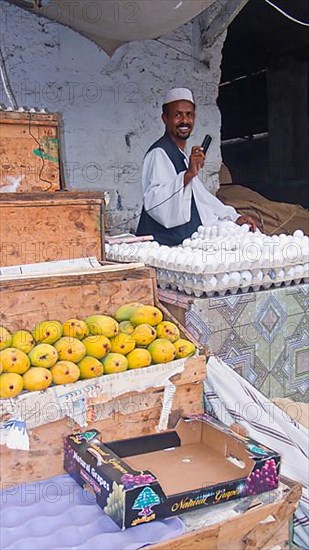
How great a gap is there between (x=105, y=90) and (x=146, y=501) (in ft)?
12.6

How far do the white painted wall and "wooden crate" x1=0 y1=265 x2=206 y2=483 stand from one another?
2.65 m

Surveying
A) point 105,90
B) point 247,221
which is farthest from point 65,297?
point 105,90

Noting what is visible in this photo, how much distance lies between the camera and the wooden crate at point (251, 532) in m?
1.25

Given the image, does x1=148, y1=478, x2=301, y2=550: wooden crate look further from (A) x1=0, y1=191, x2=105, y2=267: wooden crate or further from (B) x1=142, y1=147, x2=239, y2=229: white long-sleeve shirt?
(B) x1=142, y1=147, x2=239, y2=229: white long-sleeve shirt

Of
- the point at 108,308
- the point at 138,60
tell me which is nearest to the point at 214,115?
the point at 138,60

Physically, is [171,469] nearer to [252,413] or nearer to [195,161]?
[252,413]

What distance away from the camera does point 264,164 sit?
9688mm

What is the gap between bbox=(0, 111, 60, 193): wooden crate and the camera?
6.26 feet

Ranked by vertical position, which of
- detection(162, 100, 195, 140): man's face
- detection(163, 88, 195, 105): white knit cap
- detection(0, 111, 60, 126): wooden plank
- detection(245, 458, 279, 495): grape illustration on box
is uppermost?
detection(163, 88, 195, 105): white knit cap

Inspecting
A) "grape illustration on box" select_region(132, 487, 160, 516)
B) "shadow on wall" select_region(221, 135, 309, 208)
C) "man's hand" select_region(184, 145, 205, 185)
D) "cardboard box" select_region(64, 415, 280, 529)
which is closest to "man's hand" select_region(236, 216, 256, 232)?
"man's hand" select_region(184, 145, 205, 185)

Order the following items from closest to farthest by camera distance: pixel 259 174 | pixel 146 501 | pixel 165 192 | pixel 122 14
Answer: pixel 146 501
pixel 165 192
pixel 122 14
pixel 259 174

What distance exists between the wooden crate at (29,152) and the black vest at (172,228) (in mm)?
1039

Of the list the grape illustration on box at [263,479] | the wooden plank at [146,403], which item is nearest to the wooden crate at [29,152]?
the wooden plank at [146,403]

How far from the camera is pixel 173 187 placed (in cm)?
297
